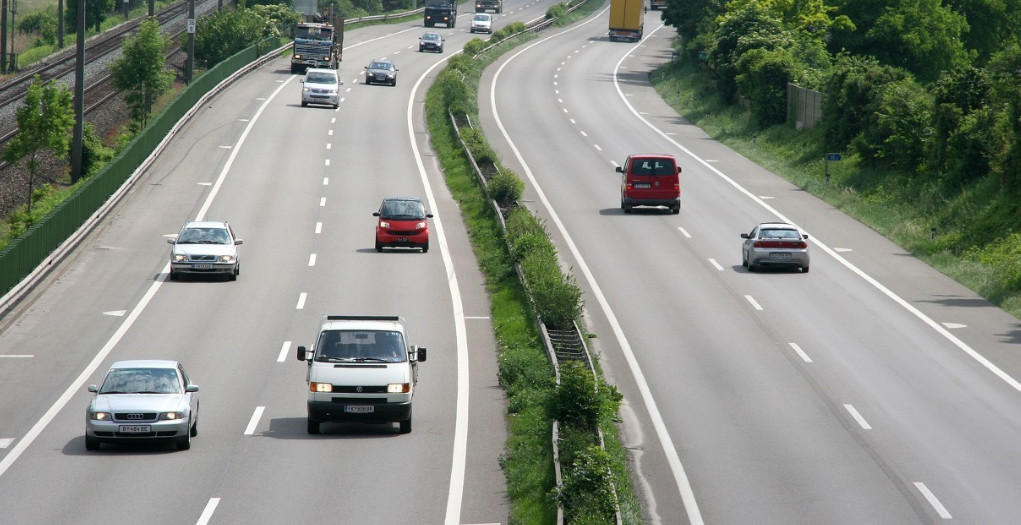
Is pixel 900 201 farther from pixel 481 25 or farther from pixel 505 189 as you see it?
pixel 481 25

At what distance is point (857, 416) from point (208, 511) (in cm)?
1192

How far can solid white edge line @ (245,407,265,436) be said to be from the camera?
71.4ft

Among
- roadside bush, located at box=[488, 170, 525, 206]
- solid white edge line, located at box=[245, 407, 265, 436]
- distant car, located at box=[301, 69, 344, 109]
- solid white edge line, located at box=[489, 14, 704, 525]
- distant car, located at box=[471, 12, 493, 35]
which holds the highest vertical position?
distant car, located at box=[471, 12, 493, 35]

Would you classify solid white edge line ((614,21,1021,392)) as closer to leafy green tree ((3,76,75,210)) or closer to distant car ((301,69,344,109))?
distant car ((301,69,344,109))

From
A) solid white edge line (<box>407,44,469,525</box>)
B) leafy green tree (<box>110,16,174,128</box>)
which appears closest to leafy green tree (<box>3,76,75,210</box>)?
leafy green tree (<box>110,16,174,128</box>)

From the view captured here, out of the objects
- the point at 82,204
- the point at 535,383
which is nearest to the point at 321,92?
the point at 82,204

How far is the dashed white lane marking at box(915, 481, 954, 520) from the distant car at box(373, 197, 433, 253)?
75.2 ft

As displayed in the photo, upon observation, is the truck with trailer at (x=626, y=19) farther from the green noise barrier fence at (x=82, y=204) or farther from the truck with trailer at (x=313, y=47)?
the green noise barrier fence at (x=82, y=204)

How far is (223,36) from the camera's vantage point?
9012 cm

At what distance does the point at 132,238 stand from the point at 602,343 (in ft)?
61.1

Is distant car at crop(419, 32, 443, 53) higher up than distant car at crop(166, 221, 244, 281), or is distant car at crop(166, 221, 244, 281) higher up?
distant car at crop(419, 32, 443, 53)

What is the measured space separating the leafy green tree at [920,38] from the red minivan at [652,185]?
120 feet

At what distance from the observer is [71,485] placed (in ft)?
60.1

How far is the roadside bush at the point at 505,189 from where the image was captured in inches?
1752
